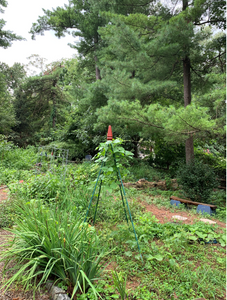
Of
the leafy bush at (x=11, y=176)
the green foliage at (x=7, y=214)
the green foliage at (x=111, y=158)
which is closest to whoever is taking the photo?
the green foliage at (x=111, y=158)

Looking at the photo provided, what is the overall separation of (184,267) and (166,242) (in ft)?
1.28

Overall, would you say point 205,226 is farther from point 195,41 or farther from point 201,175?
point 195,41

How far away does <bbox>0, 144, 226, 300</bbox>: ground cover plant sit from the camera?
4.87 feet

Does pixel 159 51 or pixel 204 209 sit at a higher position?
pixel 159 51

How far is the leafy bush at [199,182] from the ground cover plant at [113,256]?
136cm

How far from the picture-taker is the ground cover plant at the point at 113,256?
1.48m

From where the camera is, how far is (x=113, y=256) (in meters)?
1.94

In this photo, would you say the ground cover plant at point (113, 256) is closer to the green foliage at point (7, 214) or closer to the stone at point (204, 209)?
the green foliage at point (7, 214)

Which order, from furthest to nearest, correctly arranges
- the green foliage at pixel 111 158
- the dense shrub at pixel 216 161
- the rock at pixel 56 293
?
the dense shrub at pixel 216 161 < the green foliage at pixel 111 158 < the rock at pixel 56 293

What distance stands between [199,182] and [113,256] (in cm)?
314

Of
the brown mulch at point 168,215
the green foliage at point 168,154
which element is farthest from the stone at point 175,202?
the green foliage at point 168,154

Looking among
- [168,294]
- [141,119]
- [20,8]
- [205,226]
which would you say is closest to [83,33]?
[20,8]

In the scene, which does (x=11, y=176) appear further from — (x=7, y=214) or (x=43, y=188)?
(x=7, y=214)

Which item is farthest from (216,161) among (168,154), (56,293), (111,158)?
(56,293)
